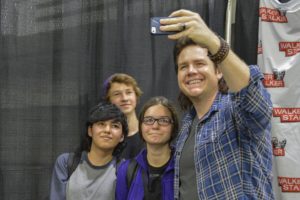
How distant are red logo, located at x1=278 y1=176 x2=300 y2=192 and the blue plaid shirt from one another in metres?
1.09

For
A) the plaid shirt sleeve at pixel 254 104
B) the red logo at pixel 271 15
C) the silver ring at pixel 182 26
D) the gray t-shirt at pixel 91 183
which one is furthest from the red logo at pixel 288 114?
the silver ring at pixel 182 26

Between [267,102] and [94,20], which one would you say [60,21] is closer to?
[94,20]

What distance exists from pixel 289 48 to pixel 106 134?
121cm

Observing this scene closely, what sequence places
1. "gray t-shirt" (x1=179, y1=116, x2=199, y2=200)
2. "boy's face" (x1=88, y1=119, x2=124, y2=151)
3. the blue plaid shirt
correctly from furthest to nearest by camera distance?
"boy's face" (x1=88, y1=119, x2=124, y2=151)
"gray t-shirt" (x1=179, y1=116, x2=199, y2=200)
the blue plaid shirt

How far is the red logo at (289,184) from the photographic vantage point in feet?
6.67

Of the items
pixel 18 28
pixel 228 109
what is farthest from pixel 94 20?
pixel 228 109

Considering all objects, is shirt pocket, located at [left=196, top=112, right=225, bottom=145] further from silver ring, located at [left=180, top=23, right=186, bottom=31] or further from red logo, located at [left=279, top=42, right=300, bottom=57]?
red logo, located at [left=279, top=42, right=300, bottom=57]

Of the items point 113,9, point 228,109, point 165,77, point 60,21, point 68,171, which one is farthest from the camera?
point 165,77

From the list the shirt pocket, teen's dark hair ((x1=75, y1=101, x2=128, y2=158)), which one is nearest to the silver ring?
the shirt pocket

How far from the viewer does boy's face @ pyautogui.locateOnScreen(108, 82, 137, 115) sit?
1644 millimetres

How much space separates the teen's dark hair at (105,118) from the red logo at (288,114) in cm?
97

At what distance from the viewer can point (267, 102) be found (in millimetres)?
906

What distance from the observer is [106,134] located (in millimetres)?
1438

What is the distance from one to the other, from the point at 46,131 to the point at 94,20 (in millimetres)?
529
